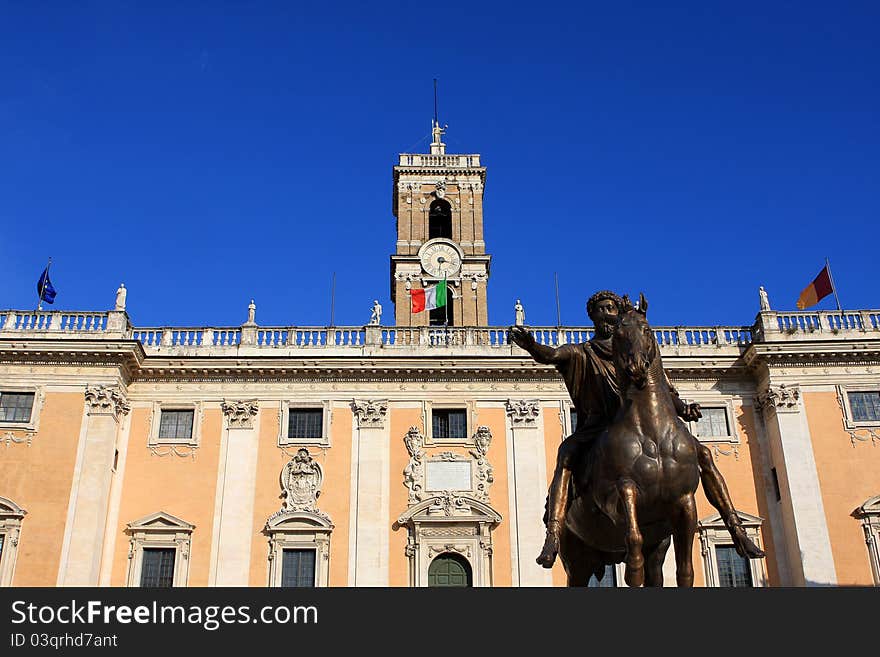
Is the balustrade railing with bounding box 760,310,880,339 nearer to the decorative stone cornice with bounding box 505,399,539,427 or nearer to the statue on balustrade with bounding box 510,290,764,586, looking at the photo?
the decorative stone cornice with bounding box 505,399,539,427

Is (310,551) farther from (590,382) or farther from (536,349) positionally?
(536,349)

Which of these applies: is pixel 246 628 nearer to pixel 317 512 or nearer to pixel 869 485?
pixel 317 512

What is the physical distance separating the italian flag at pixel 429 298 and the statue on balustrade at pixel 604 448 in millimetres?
21337

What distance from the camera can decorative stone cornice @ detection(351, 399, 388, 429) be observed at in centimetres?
2783

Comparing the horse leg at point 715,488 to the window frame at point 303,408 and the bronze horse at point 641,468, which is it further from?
the window frame at point 303,408

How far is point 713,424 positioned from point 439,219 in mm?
15174

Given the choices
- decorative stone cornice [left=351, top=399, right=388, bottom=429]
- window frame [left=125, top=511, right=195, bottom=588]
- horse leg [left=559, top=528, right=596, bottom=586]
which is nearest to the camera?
horse leg [left=559, top=528, right=596, bottom=586]

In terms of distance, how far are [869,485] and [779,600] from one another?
78.0 feet

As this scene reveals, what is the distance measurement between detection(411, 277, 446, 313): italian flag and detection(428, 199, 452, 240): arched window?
20.7 feet

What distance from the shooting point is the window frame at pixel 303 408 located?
90.4 ft

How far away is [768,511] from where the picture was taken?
27016 mm

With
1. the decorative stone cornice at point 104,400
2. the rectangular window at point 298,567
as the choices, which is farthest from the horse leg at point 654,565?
the decorative stone cornice at point 104,400

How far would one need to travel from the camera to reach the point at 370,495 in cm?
2677

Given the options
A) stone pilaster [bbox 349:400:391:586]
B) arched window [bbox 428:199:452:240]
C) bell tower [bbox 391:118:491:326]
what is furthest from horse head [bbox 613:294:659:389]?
arched window [bbox 428:199:452:240]
